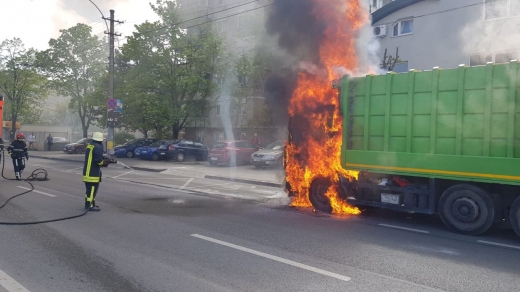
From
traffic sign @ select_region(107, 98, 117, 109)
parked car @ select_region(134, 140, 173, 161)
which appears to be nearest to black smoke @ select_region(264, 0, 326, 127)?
traffic sign @ select_region(107, 98, 117, 109)

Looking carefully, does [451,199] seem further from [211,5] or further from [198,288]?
[211,5]

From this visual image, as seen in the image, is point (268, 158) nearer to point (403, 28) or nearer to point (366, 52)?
point (366, 52)

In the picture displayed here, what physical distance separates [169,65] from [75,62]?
14135mm

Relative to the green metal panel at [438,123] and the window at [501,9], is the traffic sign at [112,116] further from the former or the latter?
the window at [501,9]

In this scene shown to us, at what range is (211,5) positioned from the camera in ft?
107

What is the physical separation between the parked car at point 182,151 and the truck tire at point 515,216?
846 inches

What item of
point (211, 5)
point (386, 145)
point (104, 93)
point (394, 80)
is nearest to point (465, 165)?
point (386, 145)

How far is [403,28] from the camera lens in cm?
2416

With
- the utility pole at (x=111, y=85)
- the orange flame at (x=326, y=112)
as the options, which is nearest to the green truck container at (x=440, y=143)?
the orange flame at (x=326, y=112)

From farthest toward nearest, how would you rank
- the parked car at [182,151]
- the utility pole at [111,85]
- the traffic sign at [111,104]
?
the parked car at [182,151]
the traffic sign at [111,104]
the utility pole at [111,85]

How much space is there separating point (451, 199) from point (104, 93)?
3036 cm

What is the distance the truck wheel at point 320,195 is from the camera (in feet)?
31.6

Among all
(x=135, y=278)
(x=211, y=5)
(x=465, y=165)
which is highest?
(x=211, y=5)

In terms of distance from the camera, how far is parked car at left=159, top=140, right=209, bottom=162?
86.8 ft
